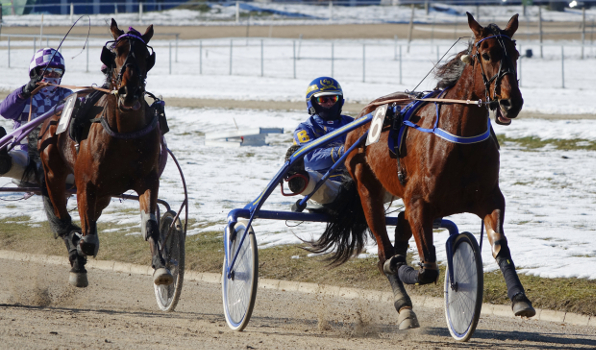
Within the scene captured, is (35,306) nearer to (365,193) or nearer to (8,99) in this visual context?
(8,99)

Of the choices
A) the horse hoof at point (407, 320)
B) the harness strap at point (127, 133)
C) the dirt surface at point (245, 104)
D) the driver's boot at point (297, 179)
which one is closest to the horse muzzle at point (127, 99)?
the harness strap at point (127, 133)

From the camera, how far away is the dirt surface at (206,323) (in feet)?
13.8

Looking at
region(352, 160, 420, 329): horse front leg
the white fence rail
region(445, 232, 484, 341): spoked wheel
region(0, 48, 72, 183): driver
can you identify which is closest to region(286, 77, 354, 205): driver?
region(352, 160, 420, 329): horse front leg

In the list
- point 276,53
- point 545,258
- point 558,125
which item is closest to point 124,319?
point 545,258

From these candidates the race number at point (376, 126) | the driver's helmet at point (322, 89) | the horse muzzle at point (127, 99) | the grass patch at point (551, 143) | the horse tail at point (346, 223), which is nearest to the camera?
the race number at point (376, 126)

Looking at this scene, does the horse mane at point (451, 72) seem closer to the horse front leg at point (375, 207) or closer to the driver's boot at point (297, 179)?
the horse front leg at point (375, 207)

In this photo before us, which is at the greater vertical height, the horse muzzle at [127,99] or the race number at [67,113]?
A: the horse muzzle at [127,99]

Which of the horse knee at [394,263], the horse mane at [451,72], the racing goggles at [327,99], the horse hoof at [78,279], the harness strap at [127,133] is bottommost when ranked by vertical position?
the horse hoof at [78,279]

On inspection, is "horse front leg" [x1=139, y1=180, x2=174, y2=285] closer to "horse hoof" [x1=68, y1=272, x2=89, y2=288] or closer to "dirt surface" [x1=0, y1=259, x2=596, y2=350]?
"dirt surface" [x1=0, y1=259, x2=596, y2=350]

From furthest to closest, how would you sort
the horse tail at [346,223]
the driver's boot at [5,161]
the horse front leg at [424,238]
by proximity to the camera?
1. the driver's boot at [5,161]
2. the horse tail at [346,223]
3. the horse front leg at [424,238]

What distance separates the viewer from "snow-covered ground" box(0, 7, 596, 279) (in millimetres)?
6992

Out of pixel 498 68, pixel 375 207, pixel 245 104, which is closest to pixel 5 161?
pixel 375 207

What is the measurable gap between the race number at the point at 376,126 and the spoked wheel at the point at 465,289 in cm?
76

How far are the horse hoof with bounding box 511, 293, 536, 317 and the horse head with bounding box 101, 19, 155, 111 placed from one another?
99.2 inches
